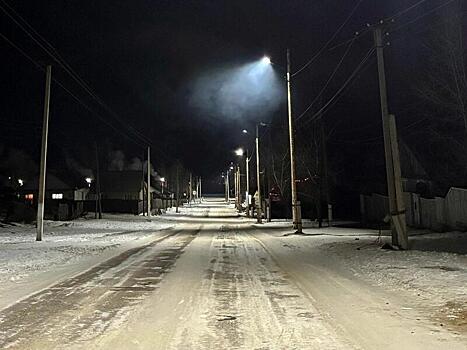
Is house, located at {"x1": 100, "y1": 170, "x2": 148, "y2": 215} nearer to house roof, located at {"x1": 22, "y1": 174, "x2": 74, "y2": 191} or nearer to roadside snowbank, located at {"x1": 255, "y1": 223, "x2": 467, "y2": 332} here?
house roof, located at {"x1": 22, "y1": 174, "x2": 74, "y2": 191}

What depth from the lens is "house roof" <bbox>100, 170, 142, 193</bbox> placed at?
101m

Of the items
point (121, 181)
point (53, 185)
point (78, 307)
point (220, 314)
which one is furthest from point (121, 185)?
point (220, 314)

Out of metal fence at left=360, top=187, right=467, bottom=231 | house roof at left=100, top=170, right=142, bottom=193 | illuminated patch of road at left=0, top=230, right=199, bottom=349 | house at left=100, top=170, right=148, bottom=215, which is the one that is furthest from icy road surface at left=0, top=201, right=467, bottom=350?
house roof at left=100, top=170, right=142, bottom=193

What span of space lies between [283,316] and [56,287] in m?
5.35

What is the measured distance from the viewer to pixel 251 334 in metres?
6.59

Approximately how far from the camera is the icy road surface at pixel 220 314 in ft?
20.6

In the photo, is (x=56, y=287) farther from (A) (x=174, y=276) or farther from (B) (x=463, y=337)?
(B) (x=463, y=337)

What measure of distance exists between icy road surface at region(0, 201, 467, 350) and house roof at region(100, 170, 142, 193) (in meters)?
90.1

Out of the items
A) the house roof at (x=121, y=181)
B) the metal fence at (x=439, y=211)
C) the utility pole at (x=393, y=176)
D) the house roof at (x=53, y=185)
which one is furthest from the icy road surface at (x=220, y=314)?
the house roof at (x=121, y=181)

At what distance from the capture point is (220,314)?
25.6 feet

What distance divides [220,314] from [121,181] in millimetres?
97368

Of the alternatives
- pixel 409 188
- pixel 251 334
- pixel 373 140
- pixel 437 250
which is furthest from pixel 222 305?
pixel 373 140

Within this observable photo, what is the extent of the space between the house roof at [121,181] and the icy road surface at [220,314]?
90099mm

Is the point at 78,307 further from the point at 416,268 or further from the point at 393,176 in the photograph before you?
the point at 393,176
